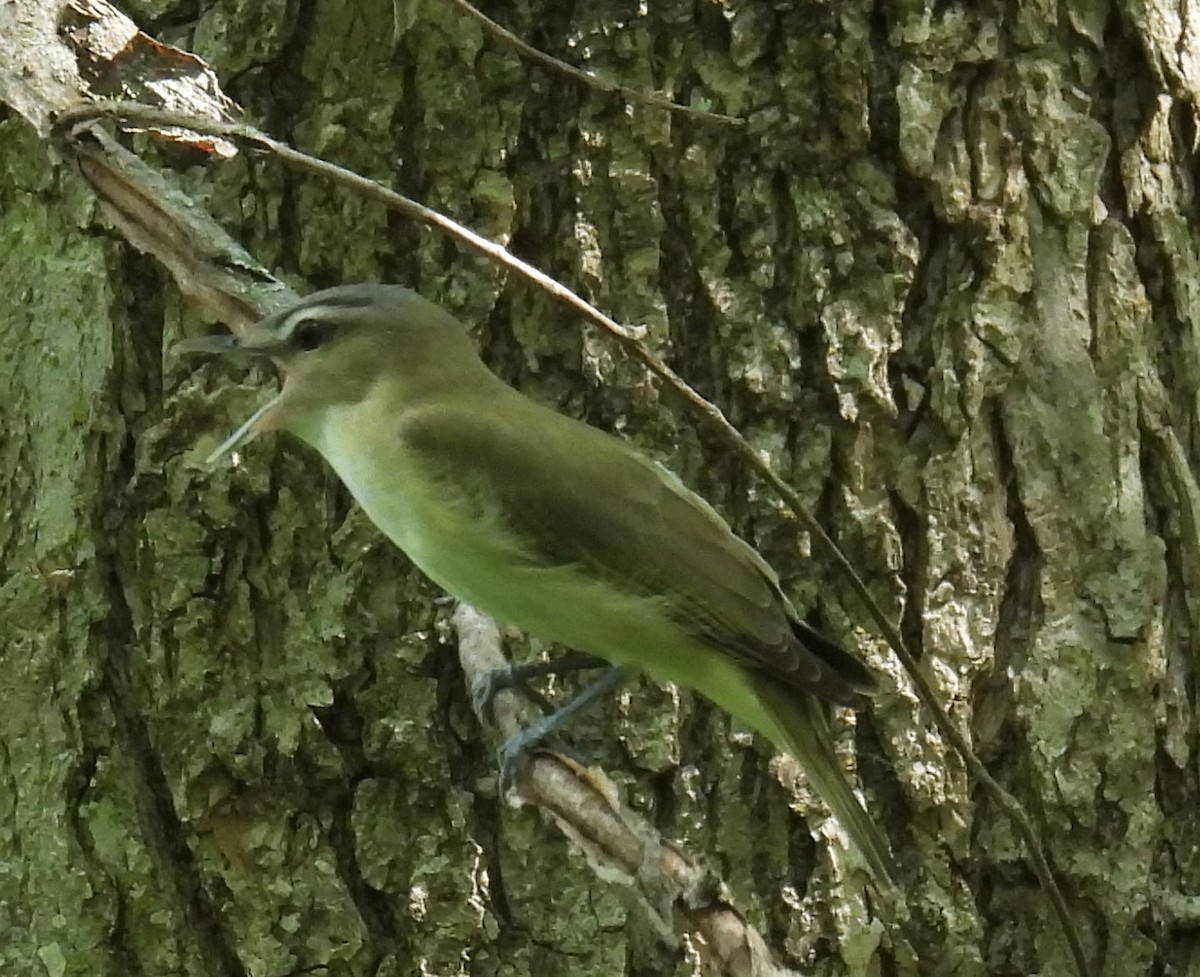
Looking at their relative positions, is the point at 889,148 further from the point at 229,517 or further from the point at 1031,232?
the point at 229,517

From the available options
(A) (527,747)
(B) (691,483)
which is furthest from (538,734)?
(B) (691,483)

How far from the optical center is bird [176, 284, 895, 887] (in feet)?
6.75

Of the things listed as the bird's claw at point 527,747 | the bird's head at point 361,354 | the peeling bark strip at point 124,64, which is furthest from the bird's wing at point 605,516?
the peeling bark strip at point 124,64

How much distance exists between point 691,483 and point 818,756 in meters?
0.50

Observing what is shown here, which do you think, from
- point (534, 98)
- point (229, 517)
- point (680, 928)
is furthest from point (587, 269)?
point (680, 928)

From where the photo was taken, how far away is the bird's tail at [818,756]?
196 centimetres

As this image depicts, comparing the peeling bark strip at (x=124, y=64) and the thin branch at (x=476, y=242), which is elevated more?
the peeling bark strip at (x=124, y=64)

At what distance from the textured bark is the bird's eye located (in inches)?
12.4

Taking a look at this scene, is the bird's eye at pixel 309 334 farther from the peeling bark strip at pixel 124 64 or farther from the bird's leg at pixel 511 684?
the bird's leg at pixel 511 684

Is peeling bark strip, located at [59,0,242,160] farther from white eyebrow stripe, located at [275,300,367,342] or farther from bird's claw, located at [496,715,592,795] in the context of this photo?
bird's claw, located at [496,715,592,795]

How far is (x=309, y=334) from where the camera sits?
83.3 inches

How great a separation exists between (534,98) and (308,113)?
1.10 feet

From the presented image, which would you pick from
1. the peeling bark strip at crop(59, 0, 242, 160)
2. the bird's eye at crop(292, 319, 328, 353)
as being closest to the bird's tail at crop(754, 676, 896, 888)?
the bird's eye at crop(292, 319, 328, 353)

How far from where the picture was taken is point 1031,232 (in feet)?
8.00
